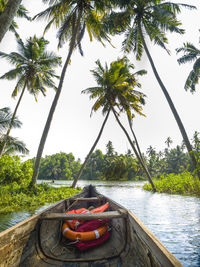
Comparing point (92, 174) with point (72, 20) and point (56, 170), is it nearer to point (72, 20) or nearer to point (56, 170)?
point (56, 170)

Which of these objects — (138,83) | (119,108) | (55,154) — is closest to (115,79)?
(119,108)

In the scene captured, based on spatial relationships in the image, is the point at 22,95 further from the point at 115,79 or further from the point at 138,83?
the point at 138,83

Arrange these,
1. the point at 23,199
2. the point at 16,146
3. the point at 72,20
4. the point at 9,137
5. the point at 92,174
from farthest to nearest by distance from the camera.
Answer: the point at 92,174, the point at 16,146, the point at 9,137, the point at 72,20, the point at 23,199

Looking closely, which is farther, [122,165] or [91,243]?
[122,165]

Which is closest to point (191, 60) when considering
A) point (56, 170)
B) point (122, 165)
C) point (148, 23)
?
point (148, 23)

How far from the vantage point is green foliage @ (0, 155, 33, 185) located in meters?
10.4

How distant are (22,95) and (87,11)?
300 inches

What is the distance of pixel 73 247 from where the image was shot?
2.67 m

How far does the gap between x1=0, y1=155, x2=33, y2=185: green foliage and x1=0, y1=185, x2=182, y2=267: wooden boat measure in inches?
360

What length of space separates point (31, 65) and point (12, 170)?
26.9ft

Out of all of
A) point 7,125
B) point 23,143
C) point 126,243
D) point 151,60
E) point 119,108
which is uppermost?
point 151,60

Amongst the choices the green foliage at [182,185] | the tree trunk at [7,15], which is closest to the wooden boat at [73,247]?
the tree trunk at [7,15]

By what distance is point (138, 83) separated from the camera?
52.9 ft

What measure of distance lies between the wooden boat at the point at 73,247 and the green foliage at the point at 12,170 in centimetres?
915
